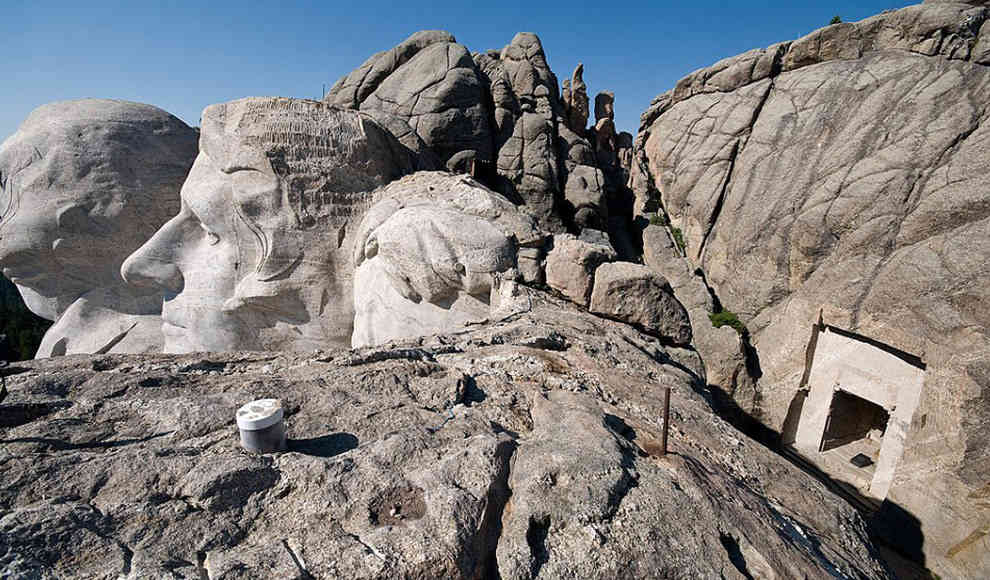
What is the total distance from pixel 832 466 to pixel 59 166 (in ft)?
38.4

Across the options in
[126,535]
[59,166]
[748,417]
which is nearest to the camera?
[126,535]

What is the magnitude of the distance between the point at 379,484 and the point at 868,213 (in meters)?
9.09

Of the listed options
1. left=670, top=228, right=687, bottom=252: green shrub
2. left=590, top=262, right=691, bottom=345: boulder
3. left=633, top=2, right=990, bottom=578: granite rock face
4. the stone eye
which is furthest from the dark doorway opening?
the stone eye

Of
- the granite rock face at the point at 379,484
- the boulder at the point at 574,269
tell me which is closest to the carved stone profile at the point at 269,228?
the boulder at the point at 574,269

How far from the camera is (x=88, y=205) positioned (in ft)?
17.9

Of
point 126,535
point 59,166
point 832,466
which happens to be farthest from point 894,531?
point 59,166

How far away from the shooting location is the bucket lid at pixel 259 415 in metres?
1.35

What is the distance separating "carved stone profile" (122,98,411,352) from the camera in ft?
14.9

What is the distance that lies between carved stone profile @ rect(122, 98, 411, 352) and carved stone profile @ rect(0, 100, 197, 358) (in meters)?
1.17

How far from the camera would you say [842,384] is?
7223mm

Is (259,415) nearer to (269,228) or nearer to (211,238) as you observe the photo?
(269,228)

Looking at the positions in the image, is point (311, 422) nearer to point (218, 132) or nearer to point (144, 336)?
point (218, 132)

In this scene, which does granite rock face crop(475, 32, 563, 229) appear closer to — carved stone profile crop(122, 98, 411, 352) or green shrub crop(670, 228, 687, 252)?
green shrub crop(670, 228, 687, 252)

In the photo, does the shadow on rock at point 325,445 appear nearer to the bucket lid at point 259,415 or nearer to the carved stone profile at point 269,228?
the bucket lid at point 259,415
